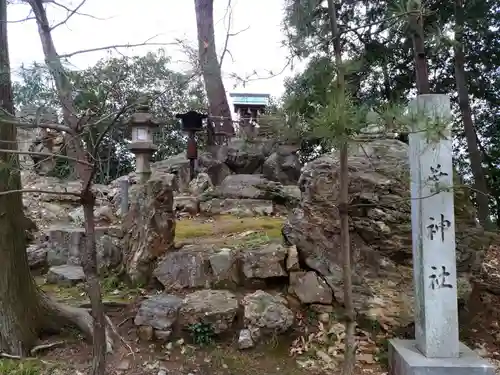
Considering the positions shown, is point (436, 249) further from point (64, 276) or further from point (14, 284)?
point (64, 276)

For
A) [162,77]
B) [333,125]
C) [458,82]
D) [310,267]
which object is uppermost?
[458,82]

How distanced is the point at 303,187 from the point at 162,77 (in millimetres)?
2027

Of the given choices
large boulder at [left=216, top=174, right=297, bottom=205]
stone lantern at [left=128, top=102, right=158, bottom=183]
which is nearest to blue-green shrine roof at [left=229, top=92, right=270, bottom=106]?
large boulder at [left=216, top=174, right=297, bottom=205]

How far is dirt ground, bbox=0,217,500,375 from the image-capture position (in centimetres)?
303

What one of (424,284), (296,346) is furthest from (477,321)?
(296,346)

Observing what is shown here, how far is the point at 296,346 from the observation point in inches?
130

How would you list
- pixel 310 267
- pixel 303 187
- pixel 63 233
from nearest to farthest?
pixel 310 267, pixel 303 187, pixel 63 233

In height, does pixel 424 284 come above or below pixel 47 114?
below

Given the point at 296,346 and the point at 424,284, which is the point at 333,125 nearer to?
the point at 424,284

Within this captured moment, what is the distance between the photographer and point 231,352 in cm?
320

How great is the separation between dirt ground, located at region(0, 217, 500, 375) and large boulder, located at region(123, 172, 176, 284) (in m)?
0.24

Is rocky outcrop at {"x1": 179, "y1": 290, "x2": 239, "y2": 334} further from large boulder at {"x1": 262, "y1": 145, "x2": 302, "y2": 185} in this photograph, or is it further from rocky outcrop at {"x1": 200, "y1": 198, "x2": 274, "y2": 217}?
large boulder at {"x1": 262, "y1": 145, "x2": 302, "y2": 185}

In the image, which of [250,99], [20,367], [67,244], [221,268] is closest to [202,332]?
[221,268]

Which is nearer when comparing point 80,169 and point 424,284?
point 80,169
